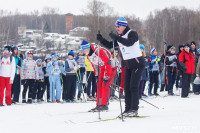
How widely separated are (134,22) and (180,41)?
14.8 m

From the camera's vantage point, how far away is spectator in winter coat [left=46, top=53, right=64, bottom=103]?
402 inches

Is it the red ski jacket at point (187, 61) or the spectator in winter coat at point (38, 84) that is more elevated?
the red ski jacket at point (187, 61)

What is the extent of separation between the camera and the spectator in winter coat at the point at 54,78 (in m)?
10.2

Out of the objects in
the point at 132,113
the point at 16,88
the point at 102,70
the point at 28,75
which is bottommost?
the point at 16,88

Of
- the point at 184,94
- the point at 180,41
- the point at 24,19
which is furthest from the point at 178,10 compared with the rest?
the point at 184,94

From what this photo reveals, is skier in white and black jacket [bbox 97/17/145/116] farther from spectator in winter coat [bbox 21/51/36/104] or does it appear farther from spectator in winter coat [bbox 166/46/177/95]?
spectator in winter coat [bbox 166/46/177/95]

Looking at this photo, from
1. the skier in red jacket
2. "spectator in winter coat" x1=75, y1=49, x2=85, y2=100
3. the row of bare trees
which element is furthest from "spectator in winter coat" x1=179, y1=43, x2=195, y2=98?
the row of bare trees

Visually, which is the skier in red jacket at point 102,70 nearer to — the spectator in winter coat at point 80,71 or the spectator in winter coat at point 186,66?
the spectator in winter coat at point 80,71

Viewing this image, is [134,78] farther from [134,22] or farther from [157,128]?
[134,22]

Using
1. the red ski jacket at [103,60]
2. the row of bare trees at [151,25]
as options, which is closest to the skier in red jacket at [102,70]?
the red ski jacket at [103,60]

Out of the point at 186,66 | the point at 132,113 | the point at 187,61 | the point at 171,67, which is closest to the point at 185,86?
the point at 186,66

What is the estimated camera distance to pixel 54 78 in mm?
10266

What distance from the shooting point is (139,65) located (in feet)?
18.6

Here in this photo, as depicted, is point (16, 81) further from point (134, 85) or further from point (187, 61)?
point (187, 61)
